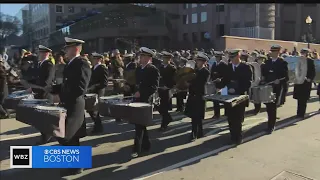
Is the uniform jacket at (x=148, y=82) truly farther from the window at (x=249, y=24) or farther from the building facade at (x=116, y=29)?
the window at (x=249, y=24)

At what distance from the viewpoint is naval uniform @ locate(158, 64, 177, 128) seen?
7759mm

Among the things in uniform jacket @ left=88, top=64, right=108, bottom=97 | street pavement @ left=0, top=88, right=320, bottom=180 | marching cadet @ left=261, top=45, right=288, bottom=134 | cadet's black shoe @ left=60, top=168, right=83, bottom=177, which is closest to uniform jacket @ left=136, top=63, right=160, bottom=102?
street pavement @ left=0, top=88, right=320, bottom=180

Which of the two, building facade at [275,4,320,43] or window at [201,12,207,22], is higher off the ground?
→ window at [201,12,207,22]

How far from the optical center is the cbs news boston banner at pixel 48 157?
417cm

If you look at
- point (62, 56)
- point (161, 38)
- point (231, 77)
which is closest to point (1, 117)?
point (62, 56)

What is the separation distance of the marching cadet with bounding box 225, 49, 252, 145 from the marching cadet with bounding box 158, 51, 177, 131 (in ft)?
5.01

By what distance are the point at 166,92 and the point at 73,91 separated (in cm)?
323

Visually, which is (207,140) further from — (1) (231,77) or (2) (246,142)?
(1) (231,77)

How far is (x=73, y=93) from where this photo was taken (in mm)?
4918

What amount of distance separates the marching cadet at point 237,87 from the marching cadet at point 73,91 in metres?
2.59

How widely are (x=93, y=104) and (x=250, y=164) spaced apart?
2.95 m

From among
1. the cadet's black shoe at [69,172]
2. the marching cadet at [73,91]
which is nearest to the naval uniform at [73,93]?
the marching cadet at [73,91]

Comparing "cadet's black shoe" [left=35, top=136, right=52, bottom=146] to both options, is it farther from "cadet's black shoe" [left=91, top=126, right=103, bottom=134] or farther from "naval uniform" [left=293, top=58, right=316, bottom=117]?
"naval uniform" [left=293, top=58, right=316, bottom=117]

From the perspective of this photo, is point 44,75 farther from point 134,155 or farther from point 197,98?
point 197,98
